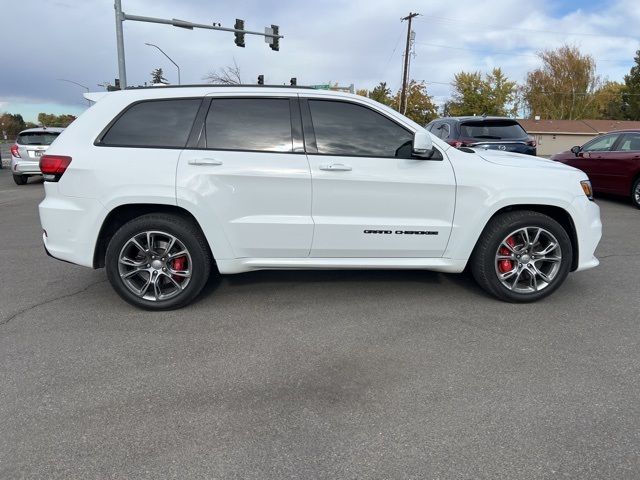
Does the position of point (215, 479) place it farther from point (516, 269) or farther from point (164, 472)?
point (516, 269)

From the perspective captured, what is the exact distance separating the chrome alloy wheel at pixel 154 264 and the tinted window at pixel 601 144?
9.71 metres

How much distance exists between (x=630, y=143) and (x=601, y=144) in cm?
74

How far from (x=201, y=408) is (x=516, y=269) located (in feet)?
9.61

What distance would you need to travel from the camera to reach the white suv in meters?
3.70

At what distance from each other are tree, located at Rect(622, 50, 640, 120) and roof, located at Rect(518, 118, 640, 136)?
809cm

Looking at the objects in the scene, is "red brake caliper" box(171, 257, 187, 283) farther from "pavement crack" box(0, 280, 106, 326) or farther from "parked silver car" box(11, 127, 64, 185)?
"parked silver car" box(11, 127, 64, 185)

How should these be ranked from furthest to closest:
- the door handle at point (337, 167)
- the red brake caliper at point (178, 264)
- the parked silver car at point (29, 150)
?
the parked silver car at point (29, 150) → the red brake caliper at point (178, 264) → the door handle at point (337, 167)

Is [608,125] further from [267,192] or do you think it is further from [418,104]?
[267,192]

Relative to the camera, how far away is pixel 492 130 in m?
9.56

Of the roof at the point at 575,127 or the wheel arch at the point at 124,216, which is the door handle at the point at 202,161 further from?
the roof at the point at 575,127

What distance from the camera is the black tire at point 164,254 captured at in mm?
3764

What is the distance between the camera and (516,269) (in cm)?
406

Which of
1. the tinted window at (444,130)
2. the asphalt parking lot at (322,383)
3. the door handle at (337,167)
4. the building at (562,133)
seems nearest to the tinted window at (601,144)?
the tinted window at (444,130)

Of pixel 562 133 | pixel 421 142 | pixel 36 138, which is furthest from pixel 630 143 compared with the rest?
pixel 562 133
